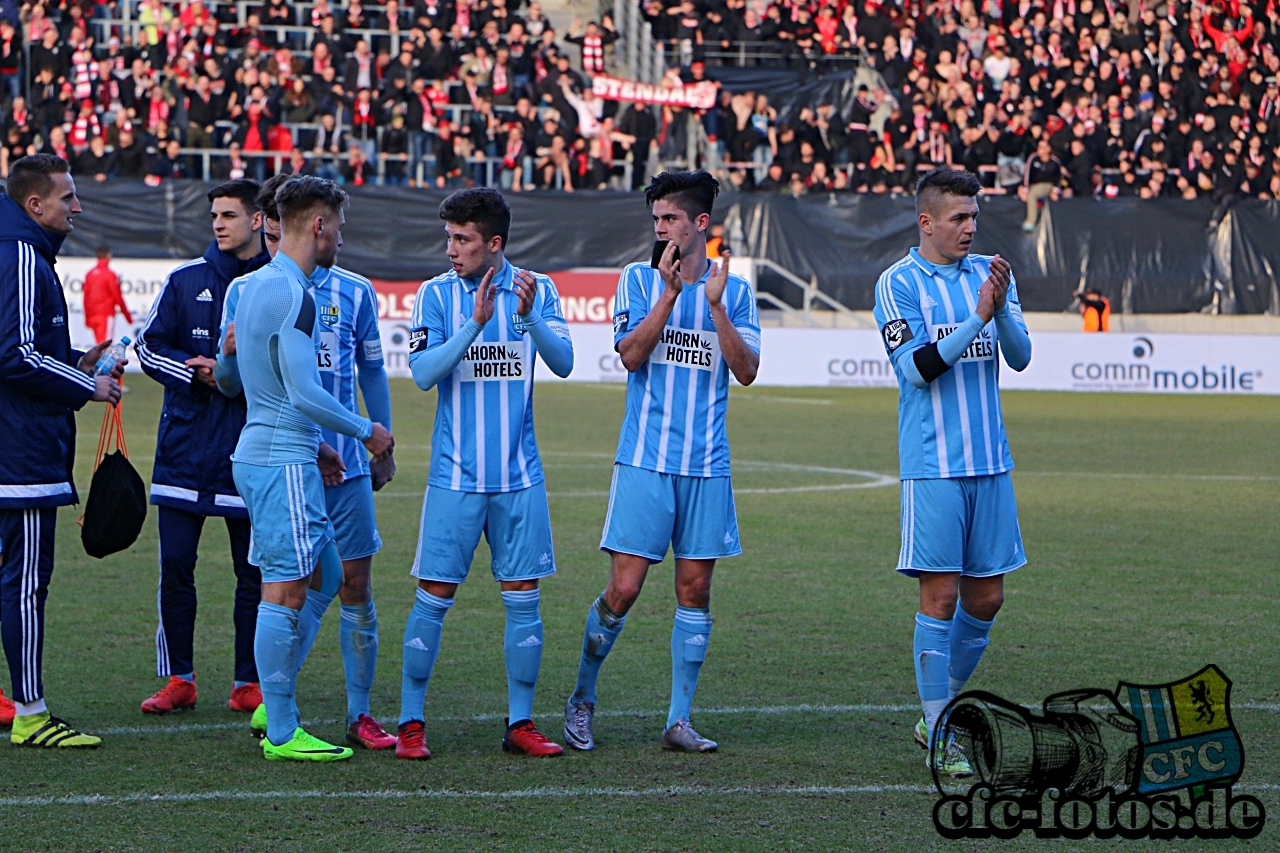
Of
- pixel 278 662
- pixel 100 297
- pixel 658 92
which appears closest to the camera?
pixel 278 662

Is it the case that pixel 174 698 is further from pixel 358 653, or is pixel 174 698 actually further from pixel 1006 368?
pixel 1006 368

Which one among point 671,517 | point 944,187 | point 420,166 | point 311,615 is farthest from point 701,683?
point 420,166

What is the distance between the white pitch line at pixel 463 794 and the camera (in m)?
4.94

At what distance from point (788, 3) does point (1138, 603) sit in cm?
2534

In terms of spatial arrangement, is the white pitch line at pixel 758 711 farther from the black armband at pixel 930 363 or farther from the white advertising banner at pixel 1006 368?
the white advertising banner at pixel 1006 368

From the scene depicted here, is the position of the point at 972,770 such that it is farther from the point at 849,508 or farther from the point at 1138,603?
the point at 849,508

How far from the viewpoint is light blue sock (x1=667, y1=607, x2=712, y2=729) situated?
569cm

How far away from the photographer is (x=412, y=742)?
18.0ft

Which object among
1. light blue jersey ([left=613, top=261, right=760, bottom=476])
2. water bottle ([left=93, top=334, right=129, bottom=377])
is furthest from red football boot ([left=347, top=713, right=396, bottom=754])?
water bottle ([left=93, top=334, right=129, bottom=377])

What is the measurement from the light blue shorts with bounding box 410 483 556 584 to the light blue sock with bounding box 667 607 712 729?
54 cm

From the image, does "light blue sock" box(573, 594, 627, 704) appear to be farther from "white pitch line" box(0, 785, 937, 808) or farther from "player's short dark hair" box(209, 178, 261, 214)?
"player's short dark hair" box(209, 178, 261, 214)

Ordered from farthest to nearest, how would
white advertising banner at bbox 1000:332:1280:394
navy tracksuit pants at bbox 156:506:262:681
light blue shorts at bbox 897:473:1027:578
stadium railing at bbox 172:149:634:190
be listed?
stadium railing at bbox 172:149:634:190 < white advertising banner at bbox 1000:332:1280:394 < navy tracksuit pants at bbox 156:506:262:681 < light blue shorts at bbox 897:473:1027:578

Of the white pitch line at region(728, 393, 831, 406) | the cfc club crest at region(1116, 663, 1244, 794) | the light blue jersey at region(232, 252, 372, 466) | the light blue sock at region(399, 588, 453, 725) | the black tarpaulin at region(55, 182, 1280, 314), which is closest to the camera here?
the cfc club crest at region(1116, 663, 1244, 794)

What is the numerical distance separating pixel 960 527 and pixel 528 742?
167 cm
